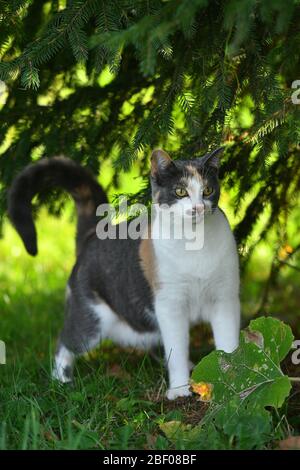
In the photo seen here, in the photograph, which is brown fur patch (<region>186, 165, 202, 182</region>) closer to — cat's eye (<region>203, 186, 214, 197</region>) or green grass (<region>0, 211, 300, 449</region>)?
cat's eye (<region>203, 186, 214, 197</region>)

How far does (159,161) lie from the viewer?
2777 mm

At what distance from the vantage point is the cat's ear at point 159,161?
2742 mm

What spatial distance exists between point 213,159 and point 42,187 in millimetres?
874

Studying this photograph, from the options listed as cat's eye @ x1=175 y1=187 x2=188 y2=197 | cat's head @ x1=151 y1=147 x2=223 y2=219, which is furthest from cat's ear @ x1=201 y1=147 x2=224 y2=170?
cat's eye @ x1=175 y1=187 x2=188 y2=197

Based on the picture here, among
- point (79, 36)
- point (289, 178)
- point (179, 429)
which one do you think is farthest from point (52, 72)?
point (179, 429)

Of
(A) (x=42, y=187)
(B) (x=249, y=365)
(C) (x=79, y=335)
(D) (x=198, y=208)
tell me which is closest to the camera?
(B) (x=249, y=365)

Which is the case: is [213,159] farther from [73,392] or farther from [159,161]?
[73,392]

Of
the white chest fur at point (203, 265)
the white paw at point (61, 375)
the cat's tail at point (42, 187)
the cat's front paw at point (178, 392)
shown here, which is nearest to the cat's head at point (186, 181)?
the white chest fur at point (203, 265)

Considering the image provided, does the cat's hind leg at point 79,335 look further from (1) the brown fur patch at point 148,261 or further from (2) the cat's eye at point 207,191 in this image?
(2) the cat's eye at point 207,191

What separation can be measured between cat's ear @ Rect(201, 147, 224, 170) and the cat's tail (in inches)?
27.6

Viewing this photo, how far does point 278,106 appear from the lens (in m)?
2.55

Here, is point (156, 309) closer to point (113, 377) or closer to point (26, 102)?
point (113, 377)

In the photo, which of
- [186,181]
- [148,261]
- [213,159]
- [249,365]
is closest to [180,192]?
[186,181]

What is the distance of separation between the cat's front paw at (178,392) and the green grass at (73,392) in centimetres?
3
